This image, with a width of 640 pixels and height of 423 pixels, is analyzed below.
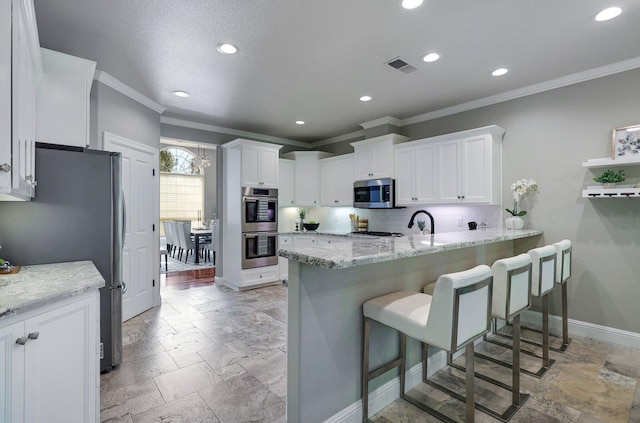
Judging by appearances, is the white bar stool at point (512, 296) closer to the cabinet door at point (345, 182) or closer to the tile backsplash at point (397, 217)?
the tile backsplash at point (397, 217)

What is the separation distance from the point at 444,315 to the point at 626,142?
283cm

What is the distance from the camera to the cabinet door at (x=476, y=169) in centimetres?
363

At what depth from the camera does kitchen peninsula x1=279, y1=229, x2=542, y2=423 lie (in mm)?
1596

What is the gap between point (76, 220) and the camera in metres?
2.11

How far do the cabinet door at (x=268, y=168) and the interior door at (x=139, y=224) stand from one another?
1558mm

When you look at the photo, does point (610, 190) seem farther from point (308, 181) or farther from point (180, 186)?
point (180, 186)

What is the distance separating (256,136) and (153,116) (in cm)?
186

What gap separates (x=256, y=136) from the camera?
5.64 m

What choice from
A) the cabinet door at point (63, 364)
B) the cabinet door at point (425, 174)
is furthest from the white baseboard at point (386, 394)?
the cabinet door at point (425, 174)

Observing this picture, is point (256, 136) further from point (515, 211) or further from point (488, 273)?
point (488, 273)

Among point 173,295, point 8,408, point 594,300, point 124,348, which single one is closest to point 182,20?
point 8,408

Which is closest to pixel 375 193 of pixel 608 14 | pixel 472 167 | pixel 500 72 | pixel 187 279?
pixel 472 167

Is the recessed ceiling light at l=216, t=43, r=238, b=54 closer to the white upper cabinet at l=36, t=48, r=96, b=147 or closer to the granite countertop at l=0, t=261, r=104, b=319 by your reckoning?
the white upper cabinet at l=36, t=48, r=96, b=147

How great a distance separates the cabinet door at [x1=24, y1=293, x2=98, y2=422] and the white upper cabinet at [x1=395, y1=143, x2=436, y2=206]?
12.3 ft
